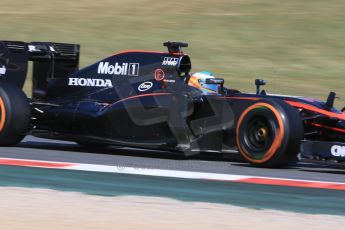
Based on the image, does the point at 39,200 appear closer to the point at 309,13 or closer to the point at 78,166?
the point at 78,166

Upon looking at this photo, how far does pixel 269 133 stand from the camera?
8.66m

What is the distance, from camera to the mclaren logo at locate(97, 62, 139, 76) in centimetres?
999

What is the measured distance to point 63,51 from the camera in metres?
11.2

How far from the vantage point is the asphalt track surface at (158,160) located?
341 inches

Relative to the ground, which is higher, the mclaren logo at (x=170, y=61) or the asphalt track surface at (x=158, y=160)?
the mclaren logo at (x=170, y=61)

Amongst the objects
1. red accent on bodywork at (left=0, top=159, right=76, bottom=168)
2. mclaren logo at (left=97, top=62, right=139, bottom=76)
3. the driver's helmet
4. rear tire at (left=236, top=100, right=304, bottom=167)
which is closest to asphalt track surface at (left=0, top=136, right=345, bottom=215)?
rear tire at (left=236, top=100, right=304, bottom=167)

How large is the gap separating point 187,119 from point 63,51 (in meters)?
2.69

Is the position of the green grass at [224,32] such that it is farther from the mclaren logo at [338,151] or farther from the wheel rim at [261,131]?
the mclaren logo at [338,151]

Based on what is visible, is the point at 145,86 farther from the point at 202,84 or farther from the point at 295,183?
the point at 295,183

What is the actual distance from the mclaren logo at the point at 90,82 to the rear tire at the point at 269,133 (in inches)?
82.7

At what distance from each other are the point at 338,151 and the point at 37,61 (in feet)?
15.7

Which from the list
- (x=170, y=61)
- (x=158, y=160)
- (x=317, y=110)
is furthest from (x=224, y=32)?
(x=317, y=110)

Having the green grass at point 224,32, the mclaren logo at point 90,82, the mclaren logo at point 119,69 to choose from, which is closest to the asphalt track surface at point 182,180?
the mclaren logo at point 90,82

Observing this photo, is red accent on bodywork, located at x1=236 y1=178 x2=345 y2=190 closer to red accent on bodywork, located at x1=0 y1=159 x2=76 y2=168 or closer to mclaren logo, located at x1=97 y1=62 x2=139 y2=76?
red accent on bodywork, located at x1=0 y1=159 x2=76 y2=168
